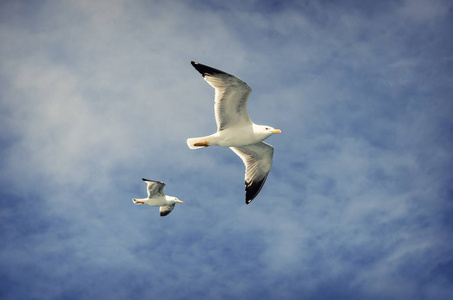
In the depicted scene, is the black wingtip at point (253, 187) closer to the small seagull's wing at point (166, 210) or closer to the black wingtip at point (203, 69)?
the black wingtip at point (203, 69)

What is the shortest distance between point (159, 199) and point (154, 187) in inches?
47.8

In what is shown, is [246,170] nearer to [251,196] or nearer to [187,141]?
[251,196]

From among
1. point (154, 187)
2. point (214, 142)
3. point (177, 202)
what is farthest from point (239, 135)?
point (177, 202)

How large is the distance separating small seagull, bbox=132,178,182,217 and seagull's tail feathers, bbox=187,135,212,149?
8.33 meters

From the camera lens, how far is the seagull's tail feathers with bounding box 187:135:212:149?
1366 centimetres

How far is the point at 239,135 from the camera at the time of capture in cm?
1351

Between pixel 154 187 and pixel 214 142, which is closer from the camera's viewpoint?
pixel 214 142

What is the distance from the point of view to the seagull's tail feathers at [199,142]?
13664mm

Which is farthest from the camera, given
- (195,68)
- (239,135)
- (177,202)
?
(177,202)

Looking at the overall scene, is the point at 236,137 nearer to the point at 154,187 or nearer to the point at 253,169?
the point at 253,169

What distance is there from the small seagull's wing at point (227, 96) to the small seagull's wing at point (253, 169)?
1.90m

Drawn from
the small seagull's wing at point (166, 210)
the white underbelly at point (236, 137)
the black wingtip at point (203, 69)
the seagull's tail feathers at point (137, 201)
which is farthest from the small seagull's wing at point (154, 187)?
the black wingtip at point (203, 69)

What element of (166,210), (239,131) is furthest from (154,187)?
(239,131)

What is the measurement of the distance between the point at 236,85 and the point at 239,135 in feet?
5.75
